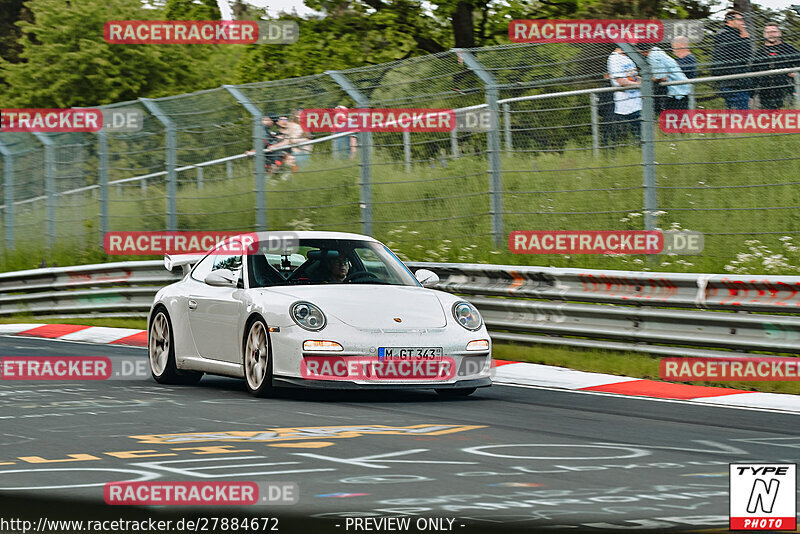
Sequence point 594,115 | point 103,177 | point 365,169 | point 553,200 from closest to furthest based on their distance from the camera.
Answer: point 594,115, point 553,200, point 365,169, point 103,177

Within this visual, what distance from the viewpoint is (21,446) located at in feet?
25.6

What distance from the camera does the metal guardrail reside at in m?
10.8

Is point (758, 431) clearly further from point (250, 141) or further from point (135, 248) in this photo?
point (135, 248)

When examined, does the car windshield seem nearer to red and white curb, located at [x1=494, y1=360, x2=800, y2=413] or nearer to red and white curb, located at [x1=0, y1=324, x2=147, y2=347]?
red and white curb, located at [x1=494, y1=360, x2=800, y2=413]

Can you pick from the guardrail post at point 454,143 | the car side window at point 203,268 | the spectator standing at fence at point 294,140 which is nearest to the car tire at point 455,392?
the car side window at point 203,268

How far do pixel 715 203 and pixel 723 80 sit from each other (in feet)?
4.07

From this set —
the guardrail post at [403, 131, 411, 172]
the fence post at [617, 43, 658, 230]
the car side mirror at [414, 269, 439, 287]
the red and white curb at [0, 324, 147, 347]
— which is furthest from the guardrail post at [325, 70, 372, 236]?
the car side mirror at [414, 269, 439, 287]

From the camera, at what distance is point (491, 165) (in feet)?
48.0

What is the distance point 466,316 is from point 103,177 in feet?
38.7

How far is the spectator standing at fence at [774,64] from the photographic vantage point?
12.5 meters

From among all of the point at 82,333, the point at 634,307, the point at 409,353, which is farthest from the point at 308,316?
the point at 82,333

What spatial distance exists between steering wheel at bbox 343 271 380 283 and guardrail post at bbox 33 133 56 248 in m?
Answer: 12.6

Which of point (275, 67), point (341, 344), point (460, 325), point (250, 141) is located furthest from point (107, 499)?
point (275, 67)

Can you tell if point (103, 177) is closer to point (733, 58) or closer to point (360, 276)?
point (360, 276)
